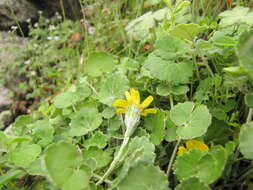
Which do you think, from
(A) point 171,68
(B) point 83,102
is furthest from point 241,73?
(B) point 83,102

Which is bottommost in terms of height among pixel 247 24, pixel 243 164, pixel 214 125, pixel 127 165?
pixel 243 164

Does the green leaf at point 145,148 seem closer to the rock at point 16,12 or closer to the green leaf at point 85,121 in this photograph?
the green leaf at point 85,121

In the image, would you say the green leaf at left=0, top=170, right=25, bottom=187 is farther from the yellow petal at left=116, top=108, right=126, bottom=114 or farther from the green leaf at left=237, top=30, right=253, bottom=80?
the green leaf at left=237, top=30, right=253, bottom=80

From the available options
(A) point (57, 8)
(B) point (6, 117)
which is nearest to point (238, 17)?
(B) point (6, 117)

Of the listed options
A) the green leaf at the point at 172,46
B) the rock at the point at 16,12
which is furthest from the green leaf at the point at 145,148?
the rock at the point at 16,12

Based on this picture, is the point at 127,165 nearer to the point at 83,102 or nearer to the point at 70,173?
the point at 70,173

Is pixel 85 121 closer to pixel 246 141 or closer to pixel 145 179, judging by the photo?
pixel 145 179

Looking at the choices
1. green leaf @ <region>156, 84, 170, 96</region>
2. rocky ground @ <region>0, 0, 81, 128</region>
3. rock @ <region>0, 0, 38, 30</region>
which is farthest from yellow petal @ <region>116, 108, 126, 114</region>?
rock @ <region>0, 0, 38, 30</region>
